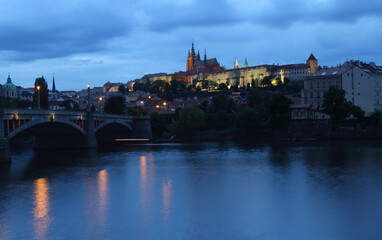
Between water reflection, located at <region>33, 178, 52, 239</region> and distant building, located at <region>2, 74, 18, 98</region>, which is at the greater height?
distant building, located at <region>2, 74, 18, 98</region>

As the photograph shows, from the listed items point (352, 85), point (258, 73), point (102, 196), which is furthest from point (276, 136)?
point (258, 73)

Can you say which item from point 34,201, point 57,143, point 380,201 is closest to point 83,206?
point 34,201

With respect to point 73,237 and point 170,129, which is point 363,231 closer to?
point 73,237

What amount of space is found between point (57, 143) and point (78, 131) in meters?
4.98

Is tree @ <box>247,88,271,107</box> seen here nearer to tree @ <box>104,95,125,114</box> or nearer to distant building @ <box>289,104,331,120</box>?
distant building @ <box>289,104,331,120</box>

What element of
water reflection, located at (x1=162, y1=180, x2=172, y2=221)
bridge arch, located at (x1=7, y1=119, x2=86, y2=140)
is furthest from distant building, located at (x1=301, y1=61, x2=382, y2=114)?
water reflection, located at (x1=162, y1=180, x2=172, y2=221)

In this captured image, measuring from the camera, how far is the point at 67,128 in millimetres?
49438

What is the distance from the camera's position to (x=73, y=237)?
636 inches

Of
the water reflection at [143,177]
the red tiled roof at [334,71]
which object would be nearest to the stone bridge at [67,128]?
the water reflection at [143,177]

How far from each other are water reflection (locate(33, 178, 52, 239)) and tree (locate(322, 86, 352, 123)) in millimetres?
47164

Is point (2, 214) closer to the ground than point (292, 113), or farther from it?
closer to the ground

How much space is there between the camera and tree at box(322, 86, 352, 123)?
204 feet

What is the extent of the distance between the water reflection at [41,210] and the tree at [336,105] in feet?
155

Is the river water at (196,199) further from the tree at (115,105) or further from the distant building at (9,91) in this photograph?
the distant building at (9,91)
